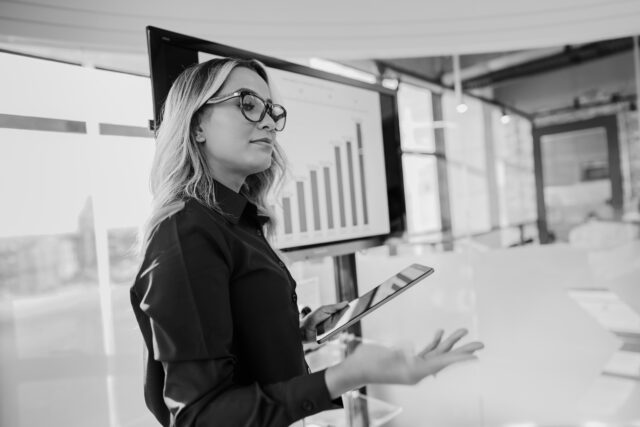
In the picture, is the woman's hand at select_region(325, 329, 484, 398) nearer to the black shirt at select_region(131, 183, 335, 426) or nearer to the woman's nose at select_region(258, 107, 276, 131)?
the black shirt at select_region(131, 183, 335, 426)

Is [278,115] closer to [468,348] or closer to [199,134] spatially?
[199,134]

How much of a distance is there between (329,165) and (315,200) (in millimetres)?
190

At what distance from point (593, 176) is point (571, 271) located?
646 millimetres

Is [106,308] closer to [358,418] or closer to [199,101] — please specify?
[199,101]

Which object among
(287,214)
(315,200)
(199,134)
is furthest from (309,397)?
(315,200)

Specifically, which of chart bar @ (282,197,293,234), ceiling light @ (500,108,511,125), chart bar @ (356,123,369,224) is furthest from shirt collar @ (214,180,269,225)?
ceiling light @ (500,108,511,125)

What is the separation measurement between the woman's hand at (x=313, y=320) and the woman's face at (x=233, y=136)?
484 mm

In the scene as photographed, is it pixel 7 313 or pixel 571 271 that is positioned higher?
pixel 7 313

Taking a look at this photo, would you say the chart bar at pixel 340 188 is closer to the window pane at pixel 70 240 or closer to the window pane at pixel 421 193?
the window pane at pixel 70 240

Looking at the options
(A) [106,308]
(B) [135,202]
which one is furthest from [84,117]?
(A) [106,308]

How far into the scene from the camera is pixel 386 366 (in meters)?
0.71

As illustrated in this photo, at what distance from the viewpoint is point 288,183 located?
6.22ft

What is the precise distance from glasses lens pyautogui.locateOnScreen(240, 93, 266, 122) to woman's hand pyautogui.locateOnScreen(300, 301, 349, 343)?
597 mm

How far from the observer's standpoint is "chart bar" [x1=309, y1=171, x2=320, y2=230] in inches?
78.4
